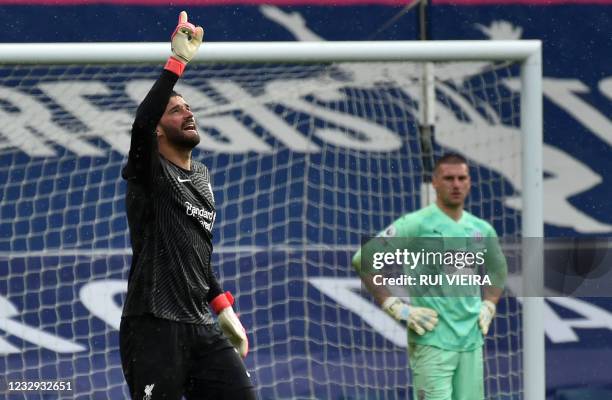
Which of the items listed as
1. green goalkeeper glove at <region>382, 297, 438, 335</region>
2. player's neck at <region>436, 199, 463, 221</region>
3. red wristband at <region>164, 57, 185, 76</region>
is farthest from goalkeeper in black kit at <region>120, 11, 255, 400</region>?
player's neck at <region>436, 199, 463, 221</region>

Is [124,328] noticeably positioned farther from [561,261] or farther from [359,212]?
[561,261]

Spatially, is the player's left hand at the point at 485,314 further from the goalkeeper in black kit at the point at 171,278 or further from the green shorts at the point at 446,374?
the goalkeeper in black kit at the point at 171,278

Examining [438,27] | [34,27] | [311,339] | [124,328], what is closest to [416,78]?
[438,27]

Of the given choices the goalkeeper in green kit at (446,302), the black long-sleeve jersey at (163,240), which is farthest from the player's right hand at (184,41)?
the goalkeeper in green kit at (446,302)

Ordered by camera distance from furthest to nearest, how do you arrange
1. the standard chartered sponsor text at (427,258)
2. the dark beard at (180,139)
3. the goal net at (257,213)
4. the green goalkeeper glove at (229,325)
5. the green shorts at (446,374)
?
the goal net at (257,213), the standard chartered sponsor text at (427,258), the green shorts at (446,374), the green goalkeeper glove at (229,325), the dark beard at (180,139)

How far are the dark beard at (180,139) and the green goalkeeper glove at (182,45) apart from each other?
295 mm

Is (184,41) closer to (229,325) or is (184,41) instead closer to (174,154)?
(174,154)

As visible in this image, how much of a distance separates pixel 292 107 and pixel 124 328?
2.96 meters

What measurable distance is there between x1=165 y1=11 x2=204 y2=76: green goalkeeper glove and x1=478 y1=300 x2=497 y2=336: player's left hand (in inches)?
87.6

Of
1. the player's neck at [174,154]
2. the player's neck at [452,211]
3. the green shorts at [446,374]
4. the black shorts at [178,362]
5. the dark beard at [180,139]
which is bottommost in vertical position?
the green shorts at [446,374]

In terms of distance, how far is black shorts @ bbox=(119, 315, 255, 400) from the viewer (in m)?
4.42

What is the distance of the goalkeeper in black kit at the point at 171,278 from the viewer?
4414mm

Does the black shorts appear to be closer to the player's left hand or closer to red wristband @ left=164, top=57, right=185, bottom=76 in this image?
red wristband @ left=164, top=57, right=185, bottom=76

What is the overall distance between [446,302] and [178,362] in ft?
6.03
